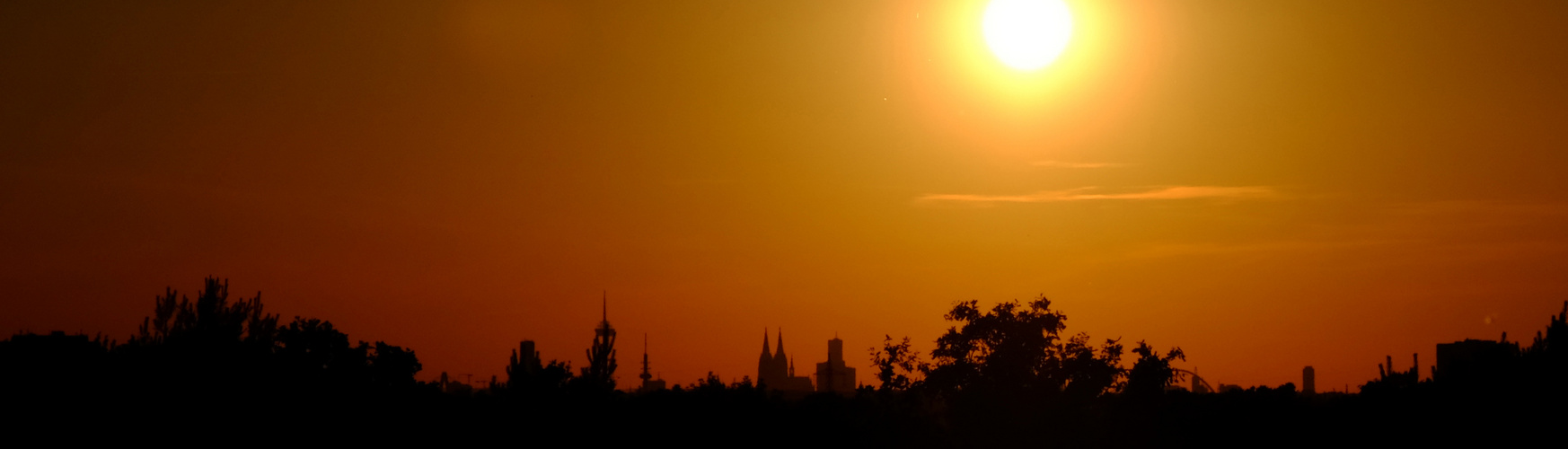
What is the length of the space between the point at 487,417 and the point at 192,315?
12.9 meters

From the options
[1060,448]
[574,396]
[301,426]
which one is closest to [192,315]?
[301,426]

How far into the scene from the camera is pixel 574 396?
194 feet

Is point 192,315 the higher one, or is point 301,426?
point 192,315

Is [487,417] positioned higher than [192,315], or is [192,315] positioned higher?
[192,315]

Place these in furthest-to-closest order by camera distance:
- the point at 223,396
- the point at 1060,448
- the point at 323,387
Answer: the point at 1060,448
the point at 323,387
the point at 223,396

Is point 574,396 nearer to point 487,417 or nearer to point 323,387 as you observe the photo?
point 487,417

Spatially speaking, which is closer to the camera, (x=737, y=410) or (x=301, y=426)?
(x=301, y=426)

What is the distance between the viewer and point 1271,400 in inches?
2534

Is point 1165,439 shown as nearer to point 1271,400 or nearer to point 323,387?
point 1271,400

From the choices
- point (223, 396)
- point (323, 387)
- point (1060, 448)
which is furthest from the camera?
point (1060, 448)

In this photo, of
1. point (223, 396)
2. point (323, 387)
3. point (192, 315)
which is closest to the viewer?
point (223, 396)

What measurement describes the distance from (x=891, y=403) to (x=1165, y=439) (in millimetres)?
11905

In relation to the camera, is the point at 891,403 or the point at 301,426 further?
the point at 891,403

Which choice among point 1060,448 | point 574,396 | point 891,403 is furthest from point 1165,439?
point 574,396
